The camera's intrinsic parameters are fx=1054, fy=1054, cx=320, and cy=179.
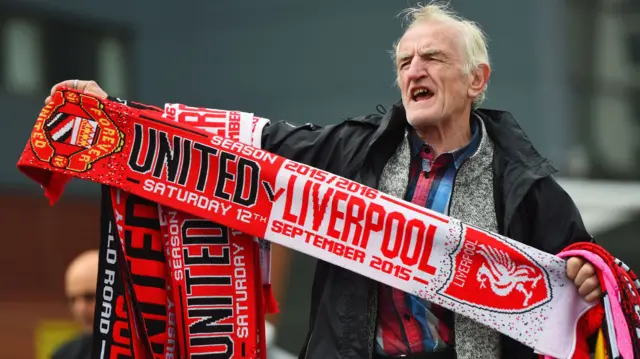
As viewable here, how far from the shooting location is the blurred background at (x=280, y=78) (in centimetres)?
902

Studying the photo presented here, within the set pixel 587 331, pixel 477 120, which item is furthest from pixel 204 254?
pixel 587 331

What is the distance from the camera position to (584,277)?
302 centimetres

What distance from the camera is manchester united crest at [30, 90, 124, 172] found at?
10.5 feet

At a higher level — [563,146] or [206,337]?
[206,337]

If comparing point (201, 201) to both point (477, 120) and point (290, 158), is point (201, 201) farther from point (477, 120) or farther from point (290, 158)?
point (477, 120)

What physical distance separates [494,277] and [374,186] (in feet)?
1.45

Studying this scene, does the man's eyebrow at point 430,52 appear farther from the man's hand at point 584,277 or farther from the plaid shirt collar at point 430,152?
the man's hand at point 584,277

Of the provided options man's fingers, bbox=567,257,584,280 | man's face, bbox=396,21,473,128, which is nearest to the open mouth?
man's face, bbox=396,21,473,128

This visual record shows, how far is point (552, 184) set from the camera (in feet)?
9.95

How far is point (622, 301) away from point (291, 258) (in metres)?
5.36

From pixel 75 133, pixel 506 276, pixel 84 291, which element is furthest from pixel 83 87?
pixel 84 291

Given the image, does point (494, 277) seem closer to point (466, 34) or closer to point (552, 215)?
point (552, 215)

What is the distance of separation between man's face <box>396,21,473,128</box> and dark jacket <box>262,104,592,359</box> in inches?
3.1

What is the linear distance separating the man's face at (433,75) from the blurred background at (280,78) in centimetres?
487
